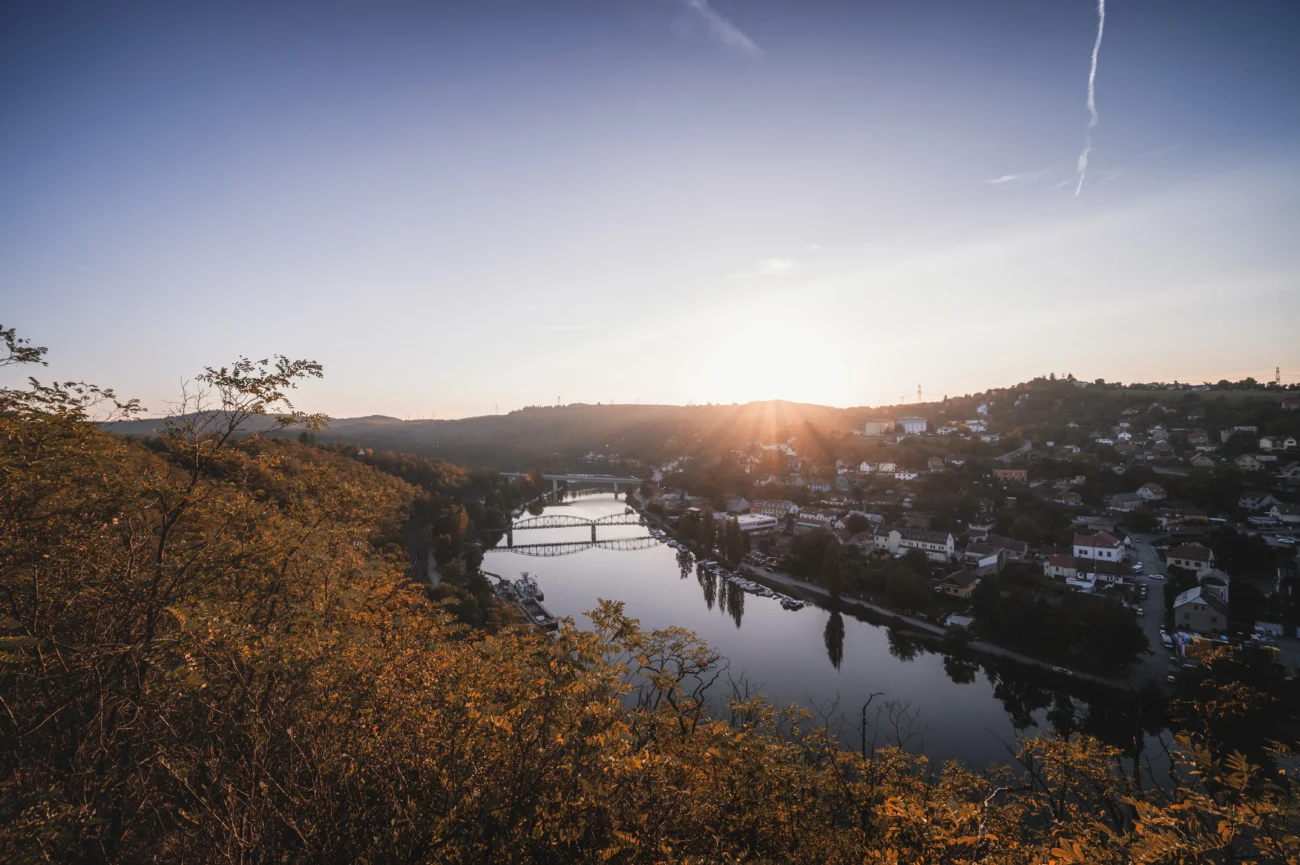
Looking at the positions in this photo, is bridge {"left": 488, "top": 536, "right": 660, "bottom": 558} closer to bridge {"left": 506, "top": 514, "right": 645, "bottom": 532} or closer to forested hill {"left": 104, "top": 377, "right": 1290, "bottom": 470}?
bridge {"left": 506, "top": 514, "right": 645, "bottom": 532}

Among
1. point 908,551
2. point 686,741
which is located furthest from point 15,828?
point 908,551

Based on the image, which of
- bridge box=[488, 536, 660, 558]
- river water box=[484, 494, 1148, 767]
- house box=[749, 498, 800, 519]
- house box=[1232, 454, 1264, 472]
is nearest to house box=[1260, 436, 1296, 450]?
house box=[1232, 454, 1264, 472]

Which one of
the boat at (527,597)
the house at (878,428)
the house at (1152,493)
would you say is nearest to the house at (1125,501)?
the house at (1152,493)

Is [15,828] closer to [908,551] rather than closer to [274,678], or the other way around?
[274,678]

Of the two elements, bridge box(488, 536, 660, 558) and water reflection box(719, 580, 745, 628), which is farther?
bridge box(488, 536, 660, 558)

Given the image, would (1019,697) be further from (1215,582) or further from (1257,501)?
(1257,501)

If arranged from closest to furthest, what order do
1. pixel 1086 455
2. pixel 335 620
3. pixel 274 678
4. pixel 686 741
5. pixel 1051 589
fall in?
1. pixel 274 678
2. pixel 686 741
3. pixel 335 620
4. pixel 1051 589
5. pixel 1086 455

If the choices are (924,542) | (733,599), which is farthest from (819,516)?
(733,599)
